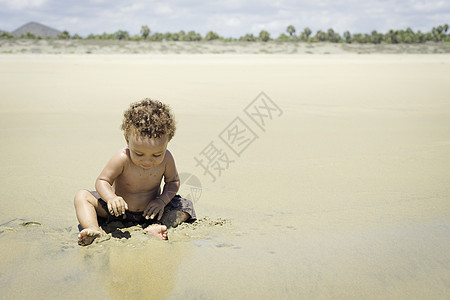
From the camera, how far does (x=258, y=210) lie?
7.84 ft

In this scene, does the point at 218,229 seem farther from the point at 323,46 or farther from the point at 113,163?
the point at 323,46

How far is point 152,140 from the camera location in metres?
2.00

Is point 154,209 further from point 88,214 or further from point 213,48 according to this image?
point 213,48

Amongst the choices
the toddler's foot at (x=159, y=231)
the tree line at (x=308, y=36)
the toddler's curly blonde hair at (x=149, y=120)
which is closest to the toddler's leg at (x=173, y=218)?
the toddler's foot at (x=159, y=231)

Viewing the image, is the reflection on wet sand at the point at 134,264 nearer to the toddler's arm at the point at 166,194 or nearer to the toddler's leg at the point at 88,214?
the toddler's leg at the point at 88,214

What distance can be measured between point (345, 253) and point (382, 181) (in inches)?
48.9

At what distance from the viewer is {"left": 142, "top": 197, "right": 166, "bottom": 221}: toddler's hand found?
212cm

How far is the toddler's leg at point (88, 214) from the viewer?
1.81 metres

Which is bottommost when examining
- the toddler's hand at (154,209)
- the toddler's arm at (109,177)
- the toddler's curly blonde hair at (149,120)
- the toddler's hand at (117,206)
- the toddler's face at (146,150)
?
the toddler's hand at (154,209)

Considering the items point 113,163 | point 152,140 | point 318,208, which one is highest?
point 152,140

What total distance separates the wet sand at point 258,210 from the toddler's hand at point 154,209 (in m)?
0.10

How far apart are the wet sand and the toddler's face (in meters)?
0.36

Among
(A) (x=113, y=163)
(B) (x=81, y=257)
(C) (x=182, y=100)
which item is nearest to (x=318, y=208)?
(A) (x=113, y=163)

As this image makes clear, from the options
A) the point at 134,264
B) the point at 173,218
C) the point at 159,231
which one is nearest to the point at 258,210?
the point at 173,218
